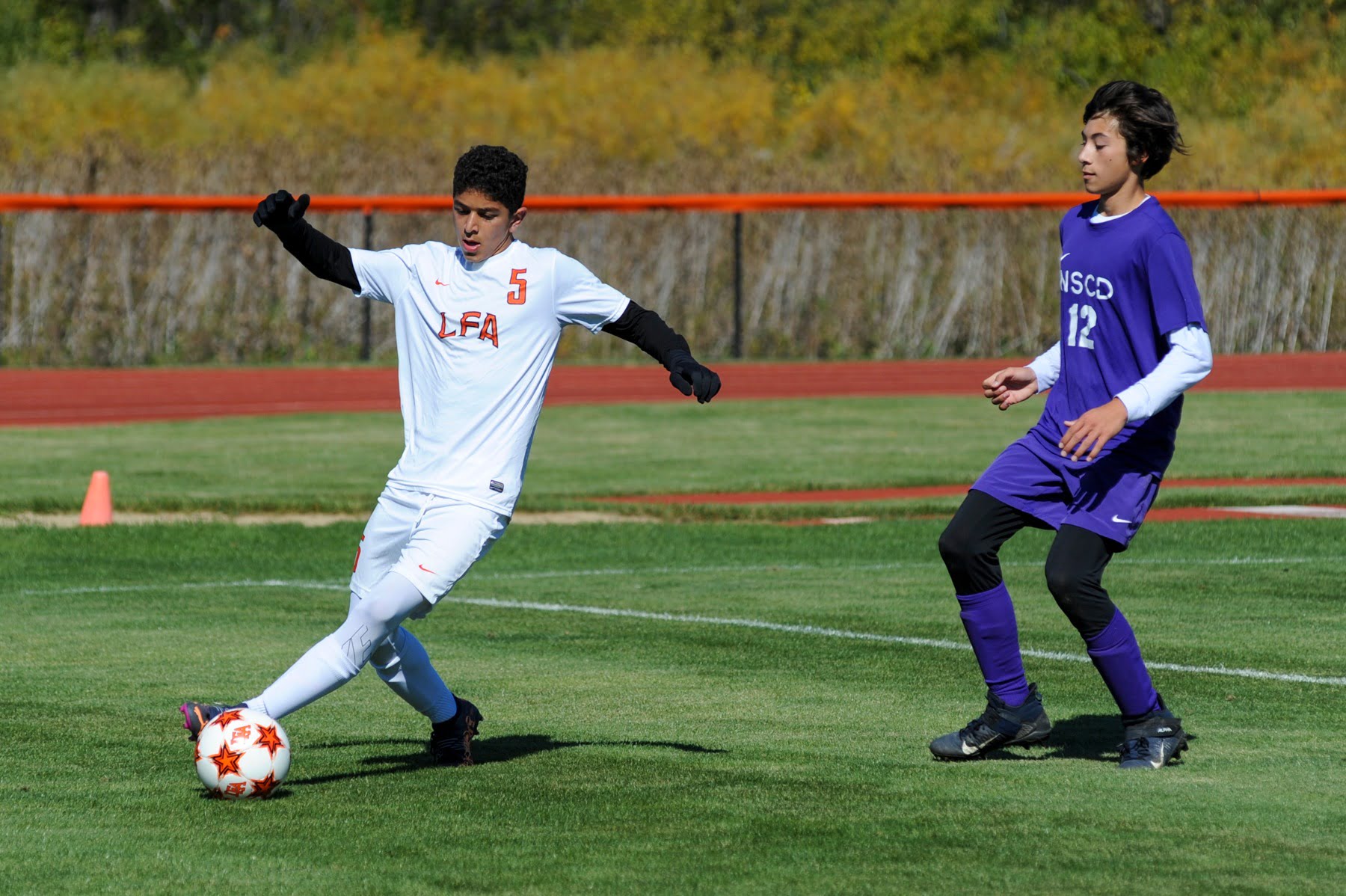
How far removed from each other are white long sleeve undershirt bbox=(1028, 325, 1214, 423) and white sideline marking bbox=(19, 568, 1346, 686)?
2416 mm

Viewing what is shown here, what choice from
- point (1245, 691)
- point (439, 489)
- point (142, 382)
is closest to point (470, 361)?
point (439, 489)

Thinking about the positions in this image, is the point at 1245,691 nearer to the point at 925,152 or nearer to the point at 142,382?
the point at 142,382

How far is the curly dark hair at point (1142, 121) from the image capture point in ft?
22.3

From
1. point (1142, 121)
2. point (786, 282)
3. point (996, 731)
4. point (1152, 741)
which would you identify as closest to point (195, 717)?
point (996, 731)

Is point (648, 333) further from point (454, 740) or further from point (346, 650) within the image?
point (454, 740)

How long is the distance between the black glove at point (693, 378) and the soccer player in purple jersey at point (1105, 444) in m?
1.07

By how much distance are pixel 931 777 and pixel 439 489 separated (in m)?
1.81

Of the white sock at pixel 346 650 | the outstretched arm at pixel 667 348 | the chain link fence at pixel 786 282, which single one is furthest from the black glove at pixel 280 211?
the chain link fence at pixel 786 282

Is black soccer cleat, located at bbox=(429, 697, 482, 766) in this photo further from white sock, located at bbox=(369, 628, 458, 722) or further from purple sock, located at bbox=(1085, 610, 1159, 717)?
purple sock, located at bbox=(1085, 610, 1159, 717)

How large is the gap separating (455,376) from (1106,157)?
223cm

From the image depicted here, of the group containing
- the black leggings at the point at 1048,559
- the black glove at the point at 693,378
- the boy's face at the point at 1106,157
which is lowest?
the black leggings at the point at 1048,559

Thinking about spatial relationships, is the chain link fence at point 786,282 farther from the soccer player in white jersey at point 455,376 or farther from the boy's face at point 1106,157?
the boy's face at point 1106,157

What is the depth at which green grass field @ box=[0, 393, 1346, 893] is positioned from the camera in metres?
5.54

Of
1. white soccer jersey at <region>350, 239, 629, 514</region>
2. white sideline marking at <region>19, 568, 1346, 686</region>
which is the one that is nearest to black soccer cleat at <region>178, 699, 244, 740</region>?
white soccer jersey at <region>350, 239, 629, 514</region>
